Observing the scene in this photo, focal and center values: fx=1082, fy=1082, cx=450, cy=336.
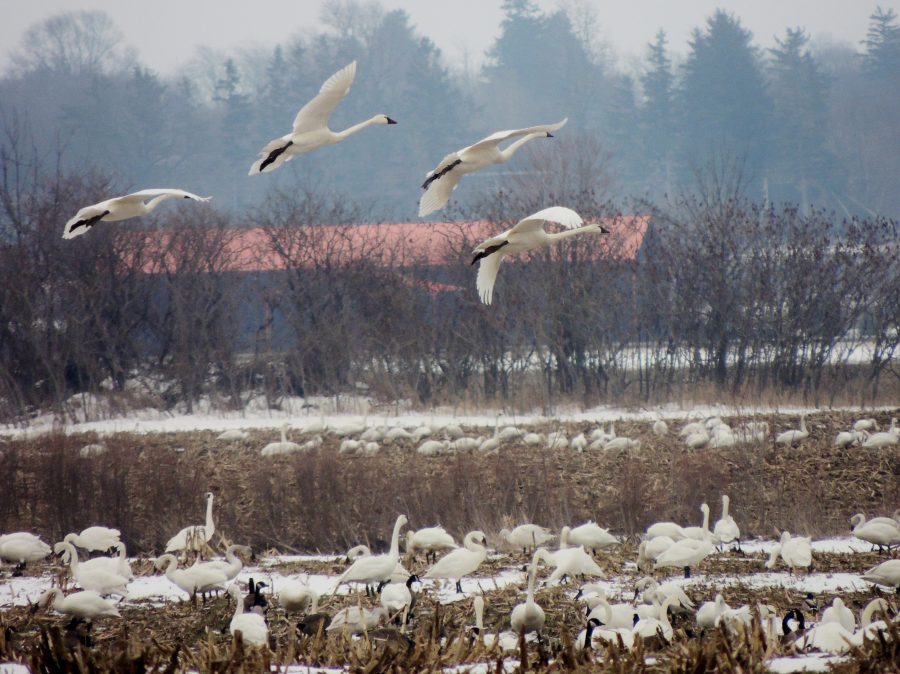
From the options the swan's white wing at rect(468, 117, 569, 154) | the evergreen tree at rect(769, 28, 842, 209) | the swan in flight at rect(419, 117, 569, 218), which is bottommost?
the swan in flight at rect(419, 117, 569, 218)

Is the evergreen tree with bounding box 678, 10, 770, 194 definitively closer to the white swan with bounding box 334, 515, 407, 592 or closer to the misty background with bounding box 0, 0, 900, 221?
the misty background with bounding box 0, 0, 900, 221

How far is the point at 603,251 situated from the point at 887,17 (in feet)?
149

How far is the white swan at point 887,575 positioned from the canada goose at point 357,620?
3486 mm

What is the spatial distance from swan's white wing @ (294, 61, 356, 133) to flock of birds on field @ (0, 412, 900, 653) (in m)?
3.23

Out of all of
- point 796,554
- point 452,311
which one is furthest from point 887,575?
point 452,311

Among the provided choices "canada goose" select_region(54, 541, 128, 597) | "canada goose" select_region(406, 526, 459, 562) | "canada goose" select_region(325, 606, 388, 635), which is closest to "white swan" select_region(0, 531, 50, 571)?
"canada goose" select_region(54, 541, 128, 597)

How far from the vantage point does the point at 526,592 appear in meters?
8.26

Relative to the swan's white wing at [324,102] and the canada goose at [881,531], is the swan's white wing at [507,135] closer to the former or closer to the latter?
the swan's white wing at [324,102]

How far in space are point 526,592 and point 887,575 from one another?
259 cm

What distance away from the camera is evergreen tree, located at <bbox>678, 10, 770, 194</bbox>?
54.2 m

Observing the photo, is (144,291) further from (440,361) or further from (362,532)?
(362,532)

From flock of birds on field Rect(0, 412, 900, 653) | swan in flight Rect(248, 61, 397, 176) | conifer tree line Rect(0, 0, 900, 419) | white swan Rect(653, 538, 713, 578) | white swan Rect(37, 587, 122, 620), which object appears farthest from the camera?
conifer tree line Rect(0, 0, 900, 419)

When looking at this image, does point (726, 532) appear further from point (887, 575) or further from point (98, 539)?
point (98, 539)

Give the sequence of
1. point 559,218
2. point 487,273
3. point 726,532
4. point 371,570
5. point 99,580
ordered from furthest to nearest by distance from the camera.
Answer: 1. point 726,532
2. point 487,273
3. point 99,580
4. point 371,570
5. point 559,218
